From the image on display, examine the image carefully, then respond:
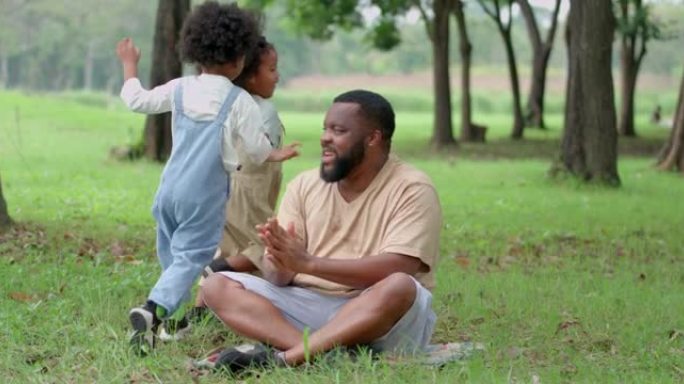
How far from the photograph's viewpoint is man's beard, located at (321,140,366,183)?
576 cm

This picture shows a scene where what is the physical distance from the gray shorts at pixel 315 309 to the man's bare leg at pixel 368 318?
0.17 meters

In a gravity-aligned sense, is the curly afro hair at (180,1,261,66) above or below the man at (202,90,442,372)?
above

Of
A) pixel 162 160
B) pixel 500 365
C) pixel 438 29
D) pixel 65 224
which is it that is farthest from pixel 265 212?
pixel 438 29

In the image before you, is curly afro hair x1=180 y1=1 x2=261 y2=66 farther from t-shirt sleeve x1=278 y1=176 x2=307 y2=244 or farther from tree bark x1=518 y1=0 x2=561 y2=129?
tree bark x1=518 y1=0 x2=561 y2=129

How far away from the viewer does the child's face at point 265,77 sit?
6832 mm

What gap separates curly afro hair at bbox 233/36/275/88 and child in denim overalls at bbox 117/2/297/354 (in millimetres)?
331

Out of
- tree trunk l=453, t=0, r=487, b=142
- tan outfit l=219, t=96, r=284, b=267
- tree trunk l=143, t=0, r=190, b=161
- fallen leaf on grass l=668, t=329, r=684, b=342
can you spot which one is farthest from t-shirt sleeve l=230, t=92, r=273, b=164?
tree trunk l=453, t=0, r=487, b=142

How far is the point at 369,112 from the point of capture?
5.85 meters

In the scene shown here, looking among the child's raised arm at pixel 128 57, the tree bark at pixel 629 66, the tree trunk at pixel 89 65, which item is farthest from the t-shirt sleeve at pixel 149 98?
the tree trunk at pixel 89 65

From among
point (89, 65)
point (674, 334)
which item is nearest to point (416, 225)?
point (674, 334)

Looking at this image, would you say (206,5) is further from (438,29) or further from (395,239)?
(438,29)

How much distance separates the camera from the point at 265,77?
6.85 meters

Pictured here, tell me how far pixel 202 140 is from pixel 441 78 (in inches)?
831

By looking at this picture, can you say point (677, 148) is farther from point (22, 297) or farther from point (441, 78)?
point (22, 297)
